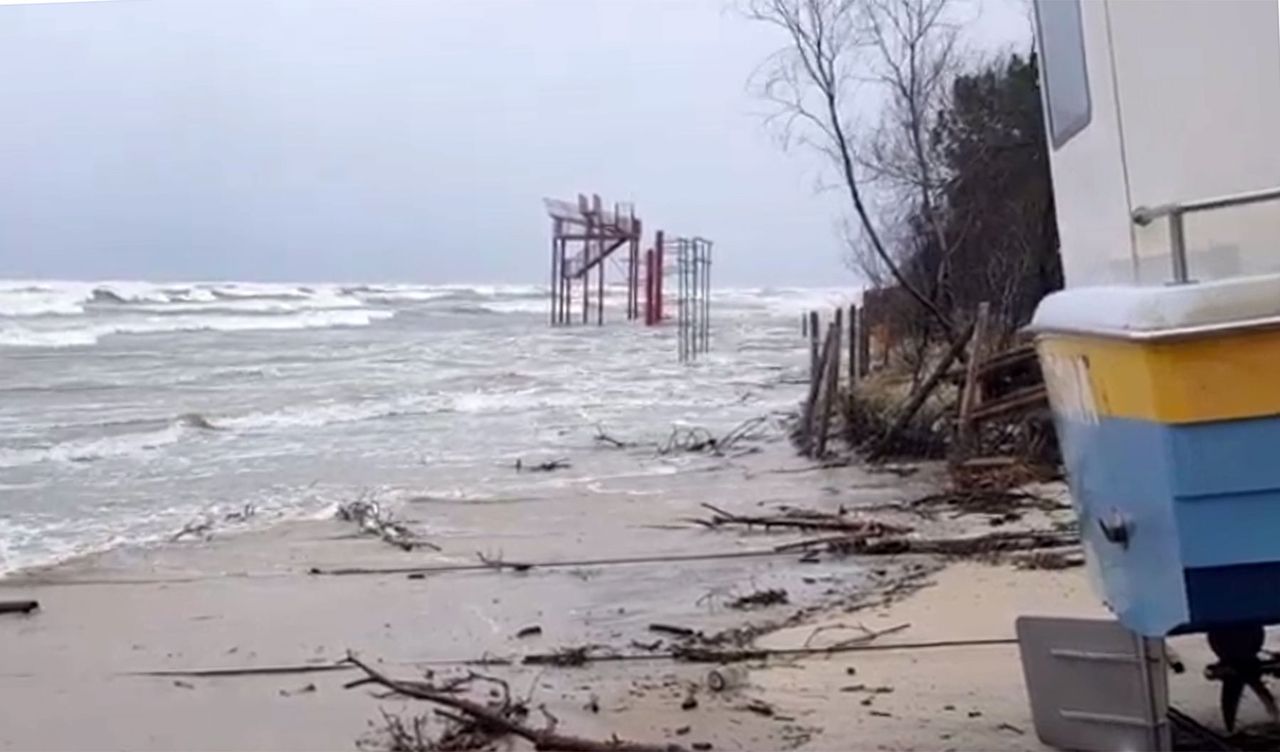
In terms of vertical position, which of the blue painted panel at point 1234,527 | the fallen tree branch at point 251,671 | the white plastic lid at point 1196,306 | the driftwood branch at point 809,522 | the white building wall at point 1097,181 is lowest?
the fallen tree branch at point 251,671

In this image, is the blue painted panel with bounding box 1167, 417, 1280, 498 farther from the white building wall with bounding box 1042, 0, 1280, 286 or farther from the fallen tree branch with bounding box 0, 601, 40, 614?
the fallen tree branch with bounding box 0, 601, 40, 614

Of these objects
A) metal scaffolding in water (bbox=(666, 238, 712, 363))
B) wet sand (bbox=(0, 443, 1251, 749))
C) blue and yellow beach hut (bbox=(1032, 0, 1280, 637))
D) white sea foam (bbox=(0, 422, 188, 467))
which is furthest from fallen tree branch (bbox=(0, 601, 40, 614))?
metal scaffolding in water (bbox=(666, 238, 712, 363))

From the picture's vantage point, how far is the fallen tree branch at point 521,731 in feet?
20.1

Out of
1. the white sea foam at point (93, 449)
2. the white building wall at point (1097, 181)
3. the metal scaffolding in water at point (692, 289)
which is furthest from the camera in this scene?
the metal scaffolding in water at point (692, 289)

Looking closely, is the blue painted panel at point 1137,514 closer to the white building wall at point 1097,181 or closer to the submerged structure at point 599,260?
the white building wall at point 1097,181

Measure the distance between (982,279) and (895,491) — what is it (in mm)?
5979

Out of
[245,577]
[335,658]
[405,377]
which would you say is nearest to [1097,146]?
[335,658]

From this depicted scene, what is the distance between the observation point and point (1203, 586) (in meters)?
3.70

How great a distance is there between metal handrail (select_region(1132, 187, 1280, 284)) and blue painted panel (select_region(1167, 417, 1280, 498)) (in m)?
0.33

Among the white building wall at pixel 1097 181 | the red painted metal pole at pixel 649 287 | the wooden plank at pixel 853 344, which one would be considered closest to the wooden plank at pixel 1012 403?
the wooden plank at pixel 853 344

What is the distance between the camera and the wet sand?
6.78 meters

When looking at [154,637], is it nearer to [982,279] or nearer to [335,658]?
[335,658]

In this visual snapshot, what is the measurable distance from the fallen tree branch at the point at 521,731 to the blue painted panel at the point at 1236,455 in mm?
2916

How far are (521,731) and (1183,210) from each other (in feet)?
12.2
